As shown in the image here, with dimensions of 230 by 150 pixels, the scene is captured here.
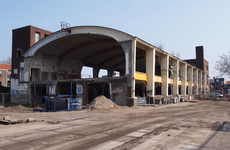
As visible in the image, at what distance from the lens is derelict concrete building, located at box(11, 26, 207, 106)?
24.5 metres

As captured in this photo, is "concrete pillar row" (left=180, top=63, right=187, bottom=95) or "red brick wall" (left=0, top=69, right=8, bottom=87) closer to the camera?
"concrete pillar row" (left=180, top=63, right=187, bottom=95)

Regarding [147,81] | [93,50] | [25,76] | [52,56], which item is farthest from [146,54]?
[25,76]

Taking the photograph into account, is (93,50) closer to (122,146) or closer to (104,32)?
(104,32)

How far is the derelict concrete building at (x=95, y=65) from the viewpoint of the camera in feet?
80.5

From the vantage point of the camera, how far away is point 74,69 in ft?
136

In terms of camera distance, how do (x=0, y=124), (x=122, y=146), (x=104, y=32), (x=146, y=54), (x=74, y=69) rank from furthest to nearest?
(x=74, y=69), (x=146, y=54), (x=104, y=32), (x=0, y=124), (x=122, y=146)

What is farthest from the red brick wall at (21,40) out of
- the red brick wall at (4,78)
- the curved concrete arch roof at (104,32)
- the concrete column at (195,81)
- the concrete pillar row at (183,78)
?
the concrete column at (195,81)

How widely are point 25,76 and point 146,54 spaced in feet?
66.6

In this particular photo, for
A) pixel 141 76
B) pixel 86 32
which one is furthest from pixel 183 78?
pixel 86 32

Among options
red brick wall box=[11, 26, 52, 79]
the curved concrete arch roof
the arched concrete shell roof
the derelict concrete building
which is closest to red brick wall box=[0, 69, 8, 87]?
→ red brick wall box=[11, 26, 52, 79]

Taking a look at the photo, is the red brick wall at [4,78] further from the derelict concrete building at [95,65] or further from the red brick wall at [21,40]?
the derelict concrete building at [95,65]

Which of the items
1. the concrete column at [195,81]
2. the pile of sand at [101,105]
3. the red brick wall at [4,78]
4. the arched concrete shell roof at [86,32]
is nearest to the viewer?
the pile of sand at [101,105]

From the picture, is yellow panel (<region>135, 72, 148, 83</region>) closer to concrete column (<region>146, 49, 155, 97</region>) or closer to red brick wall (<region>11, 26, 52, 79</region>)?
concrete column (<region>146, 49, 155, 97</region>)

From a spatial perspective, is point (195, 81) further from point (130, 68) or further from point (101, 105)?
point (101, 105)
